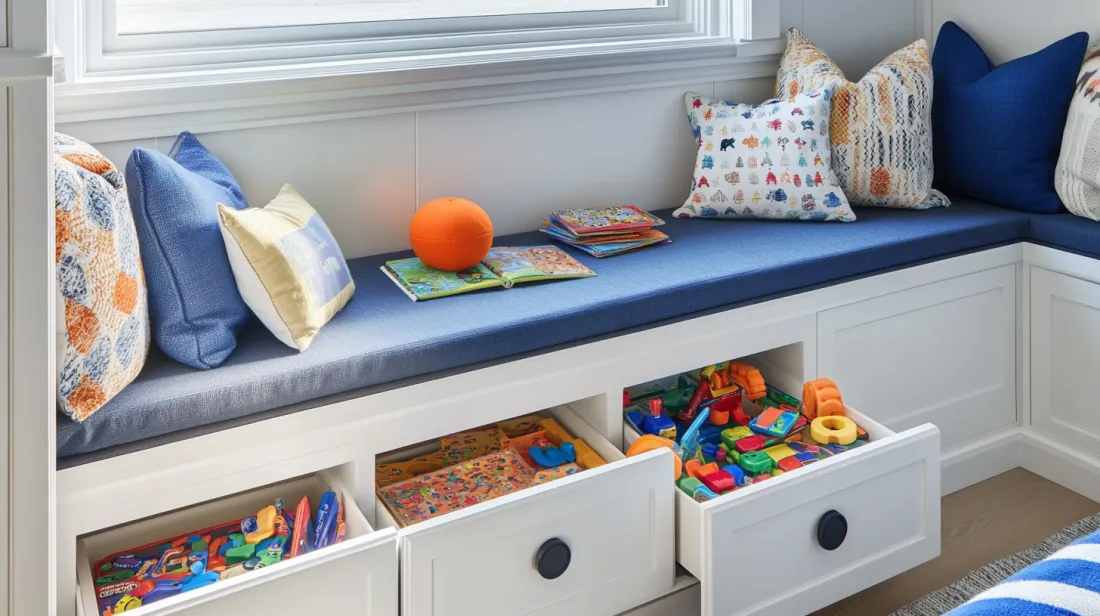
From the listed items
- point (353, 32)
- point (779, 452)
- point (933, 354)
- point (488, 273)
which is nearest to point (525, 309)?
point (488, 273)

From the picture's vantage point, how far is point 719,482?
170 centimetres

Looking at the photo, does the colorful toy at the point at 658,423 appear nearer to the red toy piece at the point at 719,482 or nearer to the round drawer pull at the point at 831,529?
the red toy piece at the point at 719,482

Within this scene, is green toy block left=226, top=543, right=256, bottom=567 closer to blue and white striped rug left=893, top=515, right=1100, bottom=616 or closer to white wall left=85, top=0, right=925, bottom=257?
white wall left=85, top=0, right=925, bottom=257

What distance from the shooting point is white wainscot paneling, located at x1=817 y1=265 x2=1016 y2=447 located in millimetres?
2102

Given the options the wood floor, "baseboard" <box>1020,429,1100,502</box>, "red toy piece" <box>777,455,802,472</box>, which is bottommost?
the wood floor

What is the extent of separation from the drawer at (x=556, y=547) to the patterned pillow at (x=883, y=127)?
1055 millimetres

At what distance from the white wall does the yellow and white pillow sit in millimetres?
316

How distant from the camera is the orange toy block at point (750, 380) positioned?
2.01 meters

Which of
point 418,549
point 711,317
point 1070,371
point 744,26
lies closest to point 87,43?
point 418,549

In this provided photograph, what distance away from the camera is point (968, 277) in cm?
224

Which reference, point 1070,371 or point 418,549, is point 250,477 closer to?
point 418,549

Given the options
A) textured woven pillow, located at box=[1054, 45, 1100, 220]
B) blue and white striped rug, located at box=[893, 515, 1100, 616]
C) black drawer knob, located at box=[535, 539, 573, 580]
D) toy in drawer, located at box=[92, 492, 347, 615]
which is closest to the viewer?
blue and white striped rug, located at box=[893, 515, 1100, 616]

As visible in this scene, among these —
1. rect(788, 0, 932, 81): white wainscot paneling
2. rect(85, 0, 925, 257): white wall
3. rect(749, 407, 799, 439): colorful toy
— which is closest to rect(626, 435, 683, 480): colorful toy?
rect(749, 407, 799, 439): colorful toy

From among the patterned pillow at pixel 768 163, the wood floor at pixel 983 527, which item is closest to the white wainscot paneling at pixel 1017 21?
the patterned pillow at pixel 768 163
